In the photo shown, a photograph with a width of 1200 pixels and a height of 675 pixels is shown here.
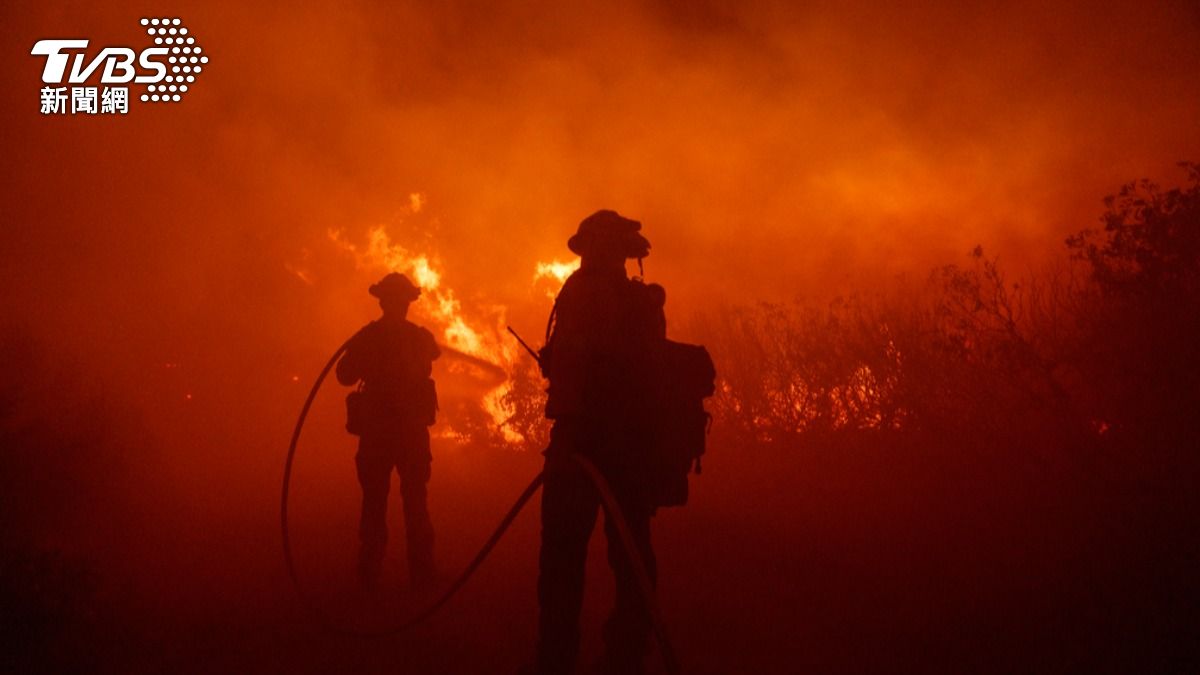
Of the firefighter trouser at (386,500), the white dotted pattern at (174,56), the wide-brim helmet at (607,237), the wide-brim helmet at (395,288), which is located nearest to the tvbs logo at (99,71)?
the white dotted pattern at (174,56)

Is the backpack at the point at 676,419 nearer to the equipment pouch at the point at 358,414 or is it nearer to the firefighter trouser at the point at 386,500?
the firefighter trouser at the point at 386,500

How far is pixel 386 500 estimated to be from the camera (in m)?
6.27

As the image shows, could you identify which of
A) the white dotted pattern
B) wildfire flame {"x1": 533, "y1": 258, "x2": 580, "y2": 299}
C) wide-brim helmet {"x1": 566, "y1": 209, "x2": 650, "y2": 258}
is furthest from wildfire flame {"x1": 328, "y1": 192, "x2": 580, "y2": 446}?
wide-brim helmet {"x1": 566, "y1": 209, "x2": 650, "y2": 258}

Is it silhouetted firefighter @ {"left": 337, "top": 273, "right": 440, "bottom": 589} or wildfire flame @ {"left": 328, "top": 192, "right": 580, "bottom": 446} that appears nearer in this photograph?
silhouetted firefighter @ {"left": 337, "top": 273, "right": 440, "bottom": 589}

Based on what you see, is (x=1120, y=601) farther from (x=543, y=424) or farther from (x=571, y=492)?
(x=543, y=424)

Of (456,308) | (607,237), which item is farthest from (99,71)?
(607,237)

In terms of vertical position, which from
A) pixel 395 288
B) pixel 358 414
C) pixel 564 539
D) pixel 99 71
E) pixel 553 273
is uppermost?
pixel 99 71

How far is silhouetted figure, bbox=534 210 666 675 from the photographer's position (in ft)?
11.6

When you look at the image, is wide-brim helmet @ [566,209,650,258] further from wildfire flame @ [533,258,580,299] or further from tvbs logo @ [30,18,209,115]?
wildfire flame @ [533,258,580,299]

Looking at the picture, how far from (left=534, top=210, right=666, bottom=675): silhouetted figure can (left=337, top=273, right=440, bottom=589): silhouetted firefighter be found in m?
2.83

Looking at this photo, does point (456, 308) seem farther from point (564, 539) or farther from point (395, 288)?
point (564, 539)

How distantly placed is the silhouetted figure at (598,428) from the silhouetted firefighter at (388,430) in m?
2.83

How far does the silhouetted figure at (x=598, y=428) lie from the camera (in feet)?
11.6

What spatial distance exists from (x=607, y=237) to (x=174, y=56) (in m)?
26.1
